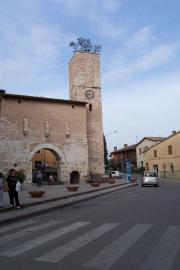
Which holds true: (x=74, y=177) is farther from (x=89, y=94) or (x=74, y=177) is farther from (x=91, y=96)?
(x=89, y=94)

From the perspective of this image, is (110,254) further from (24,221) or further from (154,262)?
(24,221)

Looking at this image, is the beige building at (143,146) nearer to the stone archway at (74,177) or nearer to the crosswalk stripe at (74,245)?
the stone archway at (74,177)

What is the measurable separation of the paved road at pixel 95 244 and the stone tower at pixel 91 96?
3943 cm

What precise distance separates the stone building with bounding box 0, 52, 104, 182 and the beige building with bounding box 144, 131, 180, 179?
19326 mm

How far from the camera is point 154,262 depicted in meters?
6.66

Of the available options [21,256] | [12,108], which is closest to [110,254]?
[21,256]

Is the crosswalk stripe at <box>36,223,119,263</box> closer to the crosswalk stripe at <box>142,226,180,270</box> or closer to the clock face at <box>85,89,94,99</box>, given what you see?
the crosswalk stripe at <box>142,226,180,270</box>

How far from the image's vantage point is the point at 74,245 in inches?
328

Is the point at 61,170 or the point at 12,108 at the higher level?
the point at 12,108

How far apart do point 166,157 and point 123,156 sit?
3050 centimetres

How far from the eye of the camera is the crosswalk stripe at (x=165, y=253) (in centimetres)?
642

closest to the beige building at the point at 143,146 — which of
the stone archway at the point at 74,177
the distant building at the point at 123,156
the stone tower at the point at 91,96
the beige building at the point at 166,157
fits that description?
the distant building at the point at 123,156

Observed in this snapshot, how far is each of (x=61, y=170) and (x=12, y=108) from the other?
940 centimetres

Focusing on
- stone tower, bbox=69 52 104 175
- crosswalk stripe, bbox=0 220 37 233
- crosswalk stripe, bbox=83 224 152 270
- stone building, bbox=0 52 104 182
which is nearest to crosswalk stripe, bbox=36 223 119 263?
crosswalk stripe, bbox=83 224 152 270
